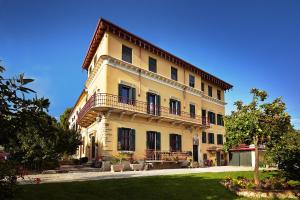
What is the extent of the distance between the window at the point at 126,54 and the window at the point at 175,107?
6.80m

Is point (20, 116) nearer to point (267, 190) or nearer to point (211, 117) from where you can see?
point (267, 190)

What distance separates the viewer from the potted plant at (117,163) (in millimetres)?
18734

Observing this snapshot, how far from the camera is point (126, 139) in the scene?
73.7ft

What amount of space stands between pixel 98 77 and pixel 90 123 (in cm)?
494

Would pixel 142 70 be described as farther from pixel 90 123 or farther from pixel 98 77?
pixel 90 123

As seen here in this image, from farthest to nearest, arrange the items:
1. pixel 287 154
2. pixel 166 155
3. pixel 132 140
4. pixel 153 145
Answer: pixel 166 155 → pixel 153 145 → pixel 132 140 → pixel 287 154

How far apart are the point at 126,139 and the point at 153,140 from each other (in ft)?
11.0

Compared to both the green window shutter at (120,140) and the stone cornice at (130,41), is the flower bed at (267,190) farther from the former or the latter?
the stone cornice at (130,41)

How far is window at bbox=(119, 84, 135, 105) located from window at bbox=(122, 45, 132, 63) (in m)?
2.44

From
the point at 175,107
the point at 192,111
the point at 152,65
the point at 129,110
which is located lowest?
the point at 129,110

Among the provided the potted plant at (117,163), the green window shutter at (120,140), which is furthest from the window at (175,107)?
the potted plant at (117,163)

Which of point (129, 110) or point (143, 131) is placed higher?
point (129, 110)

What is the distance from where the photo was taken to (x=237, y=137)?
10969 mm

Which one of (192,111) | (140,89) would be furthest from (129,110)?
(192,111)
